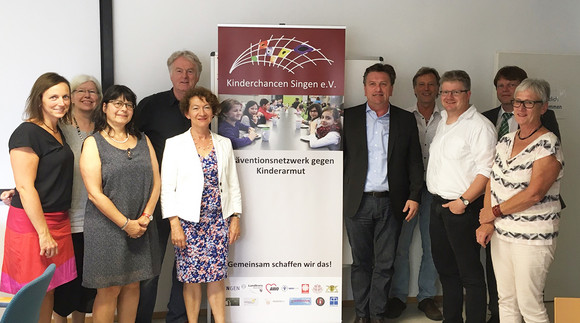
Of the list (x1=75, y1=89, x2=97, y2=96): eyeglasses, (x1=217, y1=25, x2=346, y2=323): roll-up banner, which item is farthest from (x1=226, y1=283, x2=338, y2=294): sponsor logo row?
(x1=75, y1=89, x2=97, y2=96): eyeglasses

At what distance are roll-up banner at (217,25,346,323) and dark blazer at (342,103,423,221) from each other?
8 centimetres

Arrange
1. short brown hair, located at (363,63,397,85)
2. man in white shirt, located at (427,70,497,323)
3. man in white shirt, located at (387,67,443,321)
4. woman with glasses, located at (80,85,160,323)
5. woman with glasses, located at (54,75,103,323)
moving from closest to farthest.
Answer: woman with glasses, located at (80,85,160,323)
woman with glasses, located at (54,75,103,323)
man in white shirt, located at (427,70,497,323)
short brown hair, located at (363,63,397,85)
man in white shirt, located at (387,67,443,321)

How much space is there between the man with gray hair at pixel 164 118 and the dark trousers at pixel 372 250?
4.08ft

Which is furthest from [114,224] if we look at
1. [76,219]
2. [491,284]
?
[491,284]

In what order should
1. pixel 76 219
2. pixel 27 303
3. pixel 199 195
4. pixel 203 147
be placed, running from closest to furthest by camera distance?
1. pixel 27 303
2. pixel 76 219
3. pixel 199 195
4. pixel 203 147

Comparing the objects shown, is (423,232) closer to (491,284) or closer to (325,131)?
(491,284)

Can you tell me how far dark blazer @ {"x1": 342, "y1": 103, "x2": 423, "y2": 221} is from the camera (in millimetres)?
3576

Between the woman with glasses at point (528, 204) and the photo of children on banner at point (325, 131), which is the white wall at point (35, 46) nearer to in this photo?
the photo of children on banner at point (325, 131)

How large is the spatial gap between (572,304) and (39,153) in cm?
252

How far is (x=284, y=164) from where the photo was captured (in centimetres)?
360

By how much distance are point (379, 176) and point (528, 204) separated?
1021 millimetres

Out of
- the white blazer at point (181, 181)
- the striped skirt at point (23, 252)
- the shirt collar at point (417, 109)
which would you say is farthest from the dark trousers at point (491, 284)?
the striped skirt at point (23, 252)

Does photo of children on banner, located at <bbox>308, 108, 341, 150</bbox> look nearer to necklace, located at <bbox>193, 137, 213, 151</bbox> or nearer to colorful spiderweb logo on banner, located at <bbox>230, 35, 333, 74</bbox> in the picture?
colorful spiderweb logo on banner, located at <bbox>230, 35, 333, 74</bbox>

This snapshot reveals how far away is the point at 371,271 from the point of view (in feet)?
12.5
